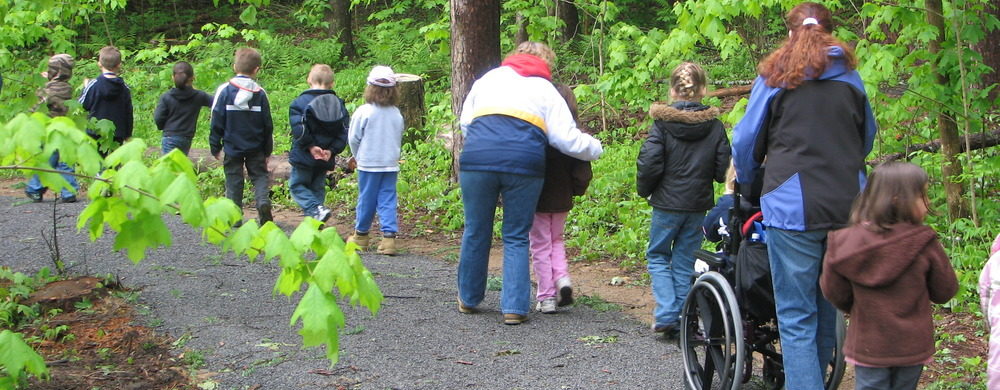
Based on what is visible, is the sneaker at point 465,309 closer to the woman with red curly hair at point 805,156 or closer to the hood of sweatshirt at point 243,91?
the woman with red curly hair at point 805,156

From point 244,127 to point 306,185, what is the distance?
0.82 meters

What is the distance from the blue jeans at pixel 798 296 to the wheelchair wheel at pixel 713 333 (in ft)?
0.69

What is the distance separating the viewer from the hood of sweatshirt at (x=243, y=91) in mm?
8805

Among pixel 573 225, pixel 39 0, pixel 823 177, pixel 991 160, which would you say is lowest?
pixel 573 225

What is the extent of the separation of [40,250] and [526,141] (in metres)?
4.94

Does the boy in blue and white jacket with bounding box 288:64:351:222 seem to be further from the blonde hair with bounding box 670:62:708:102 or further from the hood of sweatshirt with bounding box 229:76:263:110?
the blonde hair with bounding box 670:62:708:102

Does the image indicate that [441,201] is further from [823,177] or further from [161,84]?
[161,84]

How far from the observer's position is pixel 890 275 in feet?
11.8

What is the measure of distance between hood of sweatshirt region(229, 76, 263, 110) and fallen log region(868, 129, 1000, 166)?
567cm

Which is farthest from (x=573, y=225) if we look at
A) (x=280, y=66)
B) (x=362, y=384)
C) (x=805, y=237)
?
(x=280, y=66)

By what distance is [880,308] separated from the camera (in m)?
3.68

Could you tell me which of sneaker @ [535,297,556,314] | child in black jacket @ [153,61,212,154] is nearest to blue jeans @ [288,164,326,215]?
child in black jacket @ [153,61,212,154]

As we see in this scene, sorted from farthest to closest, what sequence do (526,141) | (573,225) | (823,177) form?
(573,225)
(526,141)
(823,177)

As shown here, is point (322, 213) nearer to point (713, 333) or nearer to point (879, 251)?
point (713, 333)
